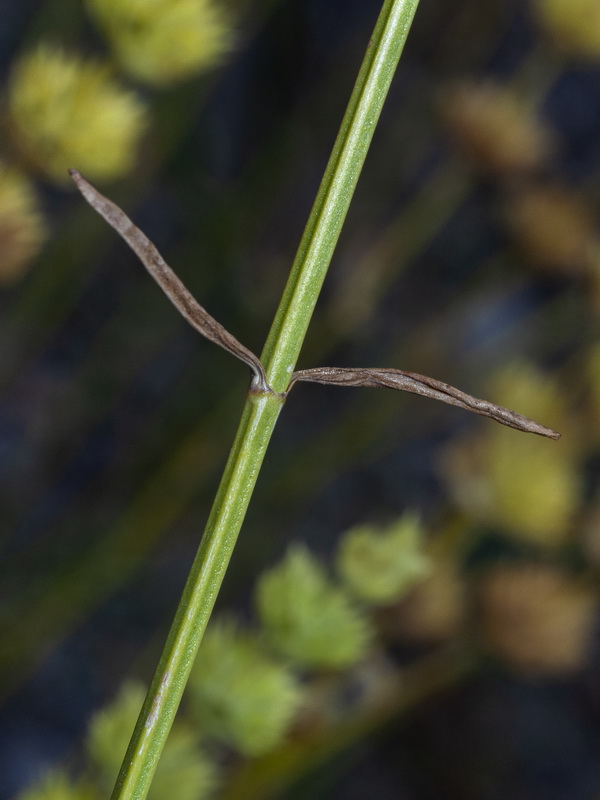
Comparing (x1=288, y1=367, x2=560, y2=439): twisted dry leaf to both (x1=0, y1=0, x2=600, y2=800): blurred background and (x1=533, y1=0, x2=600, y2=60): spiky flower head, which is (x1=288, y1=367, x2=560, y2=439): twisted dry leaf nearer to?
(x1=0, y1=0, x2=600, y2=800): blurred background

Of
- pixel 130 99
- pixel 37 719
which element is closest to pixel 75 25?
pixel 130 99

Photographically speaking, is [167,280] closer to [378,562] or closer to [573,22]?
[378,562]

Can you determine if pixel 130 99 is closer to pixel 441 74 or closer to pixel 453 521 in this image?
pixel 453 521

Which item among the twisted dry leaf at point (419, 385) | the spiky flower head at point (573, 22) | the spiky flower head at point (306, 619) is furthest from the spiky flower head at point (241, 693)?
the spiky flower head at point (573, 22)

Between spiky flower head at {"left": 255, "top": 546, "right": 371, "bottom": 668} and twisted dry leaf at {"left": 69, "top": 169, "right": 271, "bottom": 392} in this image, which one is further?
spiky flower head at {"left": 255, "top": 546, "right": 371, "bottom": 668}

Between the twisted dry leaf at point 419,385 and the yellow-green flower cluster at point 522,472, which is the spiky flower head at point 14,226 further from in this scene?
the yellow-green flower cluster at point 522,472

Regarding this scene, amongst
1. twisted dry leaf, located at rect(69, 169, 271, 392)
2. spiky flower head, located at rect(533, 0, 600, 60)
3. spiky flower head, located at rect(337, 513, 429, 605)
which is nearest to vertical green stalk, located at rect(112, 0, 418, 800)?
twisted dry leaf, located at rect(69, 169, 271, 392)

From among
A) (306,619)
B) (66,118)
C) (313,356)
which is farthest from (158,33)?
(313,356)
